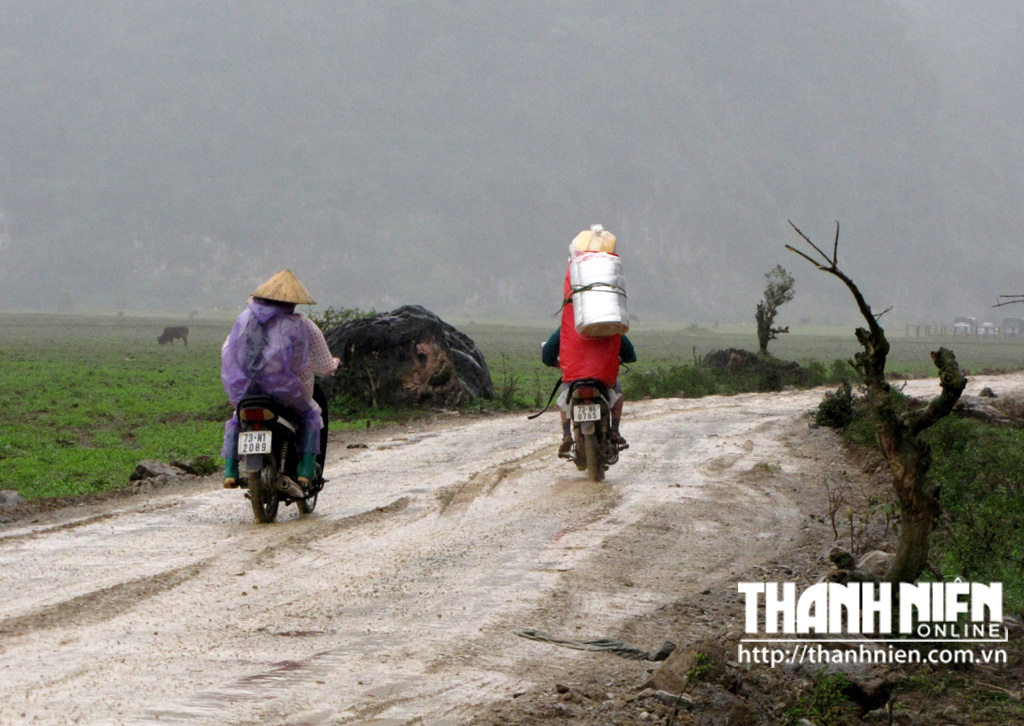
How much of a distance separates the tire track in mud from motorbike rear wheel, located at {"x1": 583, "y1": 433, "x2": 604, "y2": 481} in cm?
487

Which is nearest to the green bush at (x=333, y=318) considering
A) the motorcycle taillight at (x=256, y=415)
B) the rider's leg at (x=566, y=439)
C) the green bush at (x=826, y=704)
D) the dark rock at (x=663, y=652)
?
the rider's leg at (x=566, y=439)

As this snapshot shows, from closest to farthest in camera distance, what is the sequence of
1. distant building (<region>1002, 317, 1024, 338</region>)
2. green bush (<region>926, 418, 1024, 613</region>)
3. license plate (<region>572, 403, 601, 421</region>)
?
green bush (<region>926, 418, 1024, 613</region>) < license plate (<region>572, 403, 601, 421</region>) < distant building (<region>1002, 317, 1024, 338</region>)

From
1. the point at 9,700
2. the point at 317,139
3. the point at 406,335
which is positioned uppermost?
the point at 317,139

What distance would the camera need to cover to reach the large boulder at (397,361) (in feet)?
79.4

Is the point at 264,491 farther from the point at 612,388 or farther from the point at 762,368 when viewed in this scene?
the point at 762,368

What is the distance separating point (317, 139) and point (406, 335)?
560 feet

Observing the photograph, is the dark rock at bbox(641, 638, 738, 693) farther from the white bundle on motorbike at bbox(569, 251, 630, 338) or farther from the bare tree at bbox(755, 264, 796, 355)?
the bare tree at bbox(755, 264, 796, 355)

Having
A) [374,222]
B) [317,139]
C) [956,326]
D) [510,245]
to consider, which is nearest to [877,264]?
[956,326]

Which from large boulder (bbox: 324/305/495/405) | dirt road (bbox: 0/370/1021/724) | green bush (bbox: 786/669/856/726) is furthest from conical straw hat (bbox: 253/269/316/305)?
large boulder (bbox: 324/305/495/405)

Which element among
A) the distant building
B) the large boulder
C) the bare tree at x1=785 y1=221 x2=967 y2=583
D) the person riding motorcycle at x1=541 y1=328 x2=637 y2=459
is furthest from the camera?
the distant building

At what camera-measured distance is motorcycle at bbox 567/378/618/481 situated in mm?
12250

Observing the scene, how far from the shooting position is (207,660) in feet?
20.4

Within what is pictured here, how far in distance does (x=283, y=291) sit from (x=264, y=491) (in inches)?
64.4

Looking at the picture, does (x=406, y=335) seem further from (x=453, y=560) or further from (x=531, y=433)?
(x=453, y=560)
